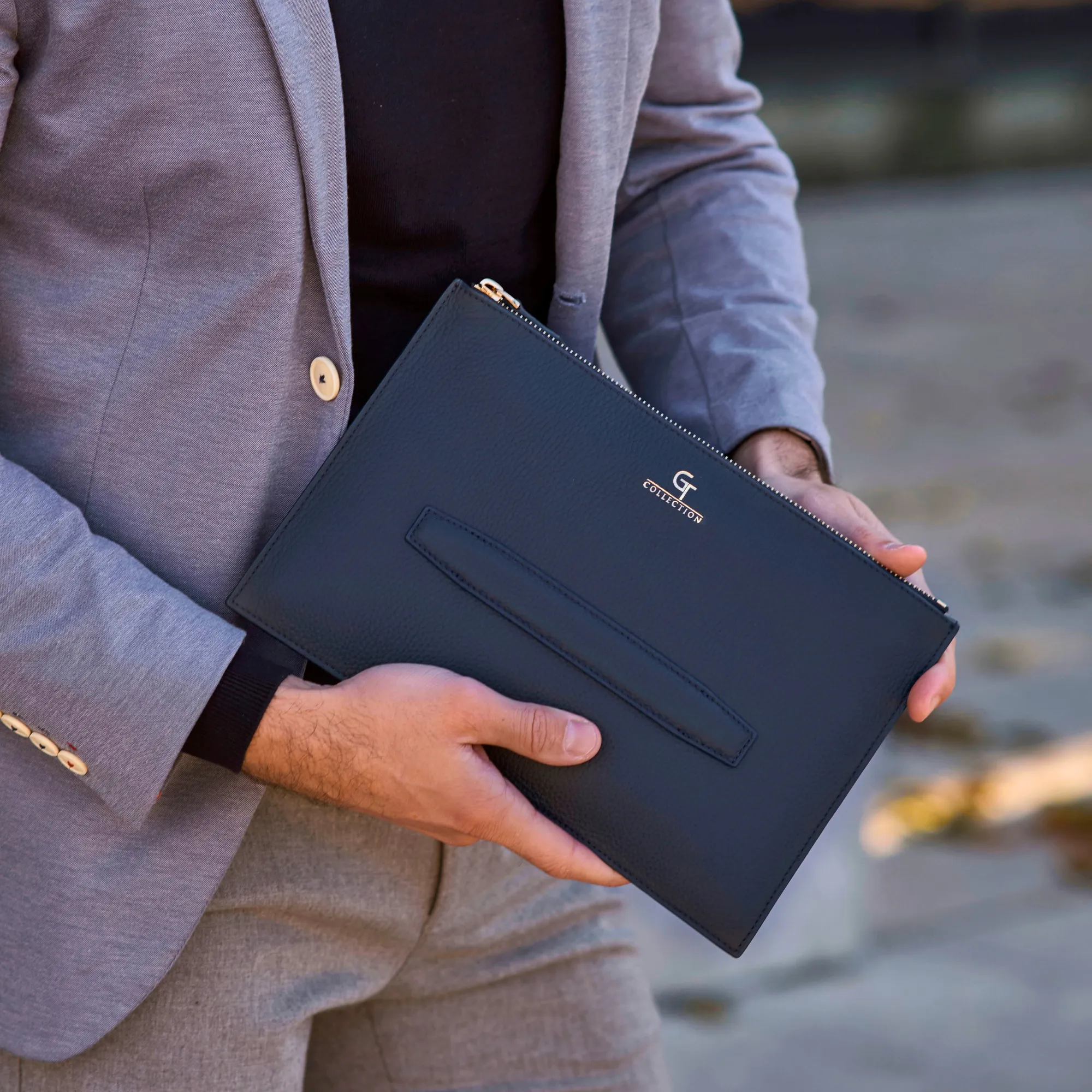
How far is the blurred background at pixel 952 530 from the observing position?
2859 mm

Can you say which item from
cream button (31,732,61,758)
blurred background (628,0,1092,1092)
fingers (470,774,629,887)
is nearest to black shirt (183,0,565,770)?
cream button (31,732,61,758)

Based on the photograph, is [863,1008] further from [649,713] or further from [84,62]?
[84,62]

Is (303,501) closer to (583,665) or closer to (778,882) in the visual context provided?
(583,665)

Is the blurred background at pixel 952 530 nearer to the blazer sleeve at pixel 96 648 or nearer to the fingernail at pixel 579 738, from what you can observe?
the fingernail at pixel 579 738

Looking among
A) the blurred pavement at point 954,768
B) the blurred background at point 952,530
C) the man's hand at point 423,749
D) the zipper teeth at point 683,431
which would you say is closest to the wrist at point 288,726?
the man's hand at point 423,749

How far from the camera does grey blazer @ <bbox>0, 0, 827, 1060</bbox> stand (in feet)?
3.93

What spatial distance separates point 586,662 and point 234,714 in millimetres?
296

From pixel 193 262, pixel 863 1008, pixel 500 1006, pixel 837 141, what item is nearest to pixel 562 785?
pixel 500 1006

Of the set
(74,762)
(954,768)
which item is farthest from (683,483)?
(954,768)

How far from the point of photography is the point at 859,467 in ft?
19.4

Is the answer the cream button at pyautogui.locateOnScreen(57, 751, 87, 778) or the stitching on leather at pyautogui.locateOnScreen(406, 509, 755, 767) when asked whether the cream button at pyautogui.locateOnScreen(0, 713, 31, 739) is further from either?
the stitching on leather at pyautogui.locateOnScreen(406, 509, 755, 767)

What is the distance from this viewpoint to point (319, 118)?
1226mm

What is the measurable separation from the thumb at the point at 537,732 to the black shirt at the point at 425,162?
192 mm

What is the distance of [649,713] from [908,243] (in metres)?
9.01
